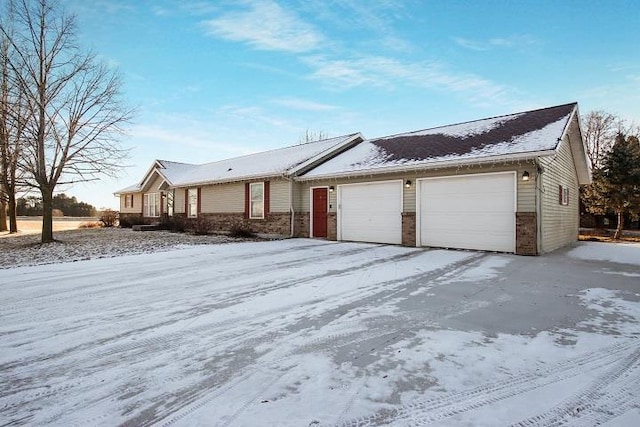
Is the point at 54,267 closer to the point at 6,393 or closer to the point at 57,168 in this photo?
the point at 6,393

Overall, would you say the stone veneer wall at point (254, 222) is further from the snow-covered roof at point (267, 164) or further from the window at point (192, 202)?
the snow-covered roof at point (267, 164)

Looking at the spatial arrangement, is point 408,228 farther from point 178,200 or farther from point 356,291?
point 178,200

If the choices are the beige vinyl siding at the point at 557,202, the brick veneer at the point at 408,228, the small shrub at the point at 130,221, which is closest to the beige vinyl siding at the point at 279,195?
the brick veneer at the point at 408,228

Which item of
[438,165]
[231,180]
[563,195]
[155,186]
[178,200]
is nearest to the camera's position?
[438,165]

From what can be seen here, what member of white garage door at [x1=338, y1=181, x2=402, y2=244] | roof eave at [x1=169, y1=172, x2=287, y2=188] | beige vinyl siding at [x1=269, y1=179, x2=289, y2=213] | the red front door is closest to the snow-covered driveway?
white garage door at [x1=338, y1=181, x2=402, y2=244]

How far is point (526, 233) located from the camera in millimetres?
8688

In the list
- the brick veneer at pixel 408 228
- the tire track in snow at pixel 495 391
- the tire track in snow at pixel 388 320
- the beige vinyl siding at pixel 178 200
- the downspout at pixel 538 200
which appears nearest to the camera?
the tire track in snow at pixel 495 391

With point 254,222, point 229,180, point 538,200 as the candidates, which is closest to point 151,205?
point 229,180

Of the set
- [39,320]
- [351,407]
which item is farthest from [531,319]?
[39,320]

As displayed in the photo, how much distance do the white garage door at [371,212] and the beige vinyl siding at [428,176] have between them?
23 centimetres

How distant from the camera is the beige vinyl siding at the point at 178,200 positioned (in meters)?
19.9

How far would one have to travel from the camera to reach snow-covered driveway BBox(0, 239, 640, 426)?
2061mm

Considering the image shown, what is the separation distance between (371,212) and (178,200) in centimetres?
1362

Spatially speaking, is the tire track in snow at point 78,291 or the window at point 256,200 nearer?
the tire track in snow at point 78,291
